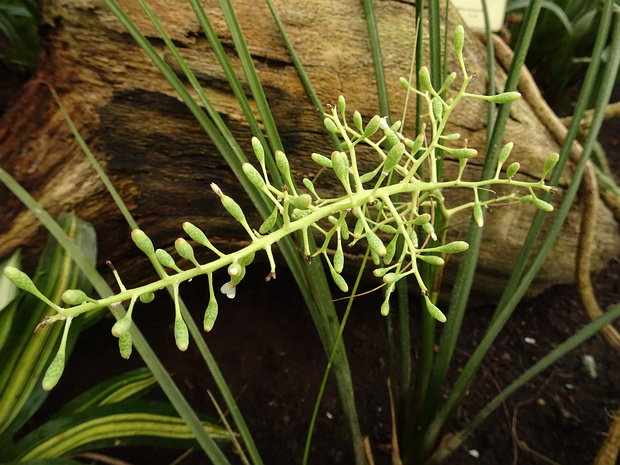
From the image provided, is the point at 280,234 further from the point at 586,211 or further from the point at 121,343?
the point at 586,211

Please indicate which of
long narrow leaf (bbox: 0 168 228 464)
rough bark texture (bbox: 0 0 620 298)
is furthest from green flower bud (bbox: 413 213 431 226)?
rough bark texture (bbox: 0 0 620 298)

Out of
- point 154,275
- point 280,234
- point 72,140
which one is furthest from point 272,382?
point 280,234

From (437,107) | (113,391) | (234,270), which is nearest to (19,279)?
(234,270)

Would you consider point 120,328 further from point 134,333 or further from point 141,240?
point 134,333

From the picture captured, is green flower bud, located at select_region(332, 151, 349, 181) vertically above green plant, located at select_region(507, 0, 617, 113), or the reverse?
green flower bud, located at select_region(332, 151, 349, 181)

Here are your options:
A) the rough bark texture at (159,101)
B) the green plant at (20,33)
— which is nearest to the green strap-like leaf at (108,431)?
the rough bark texture at (159,101)

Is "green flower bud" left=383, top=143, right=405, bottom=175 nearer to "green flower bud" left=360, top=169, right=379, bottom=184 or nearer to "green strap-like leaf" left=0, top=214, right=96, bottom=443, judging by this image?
"green flower bud" left=360, top=169, right=379, bottom=184
